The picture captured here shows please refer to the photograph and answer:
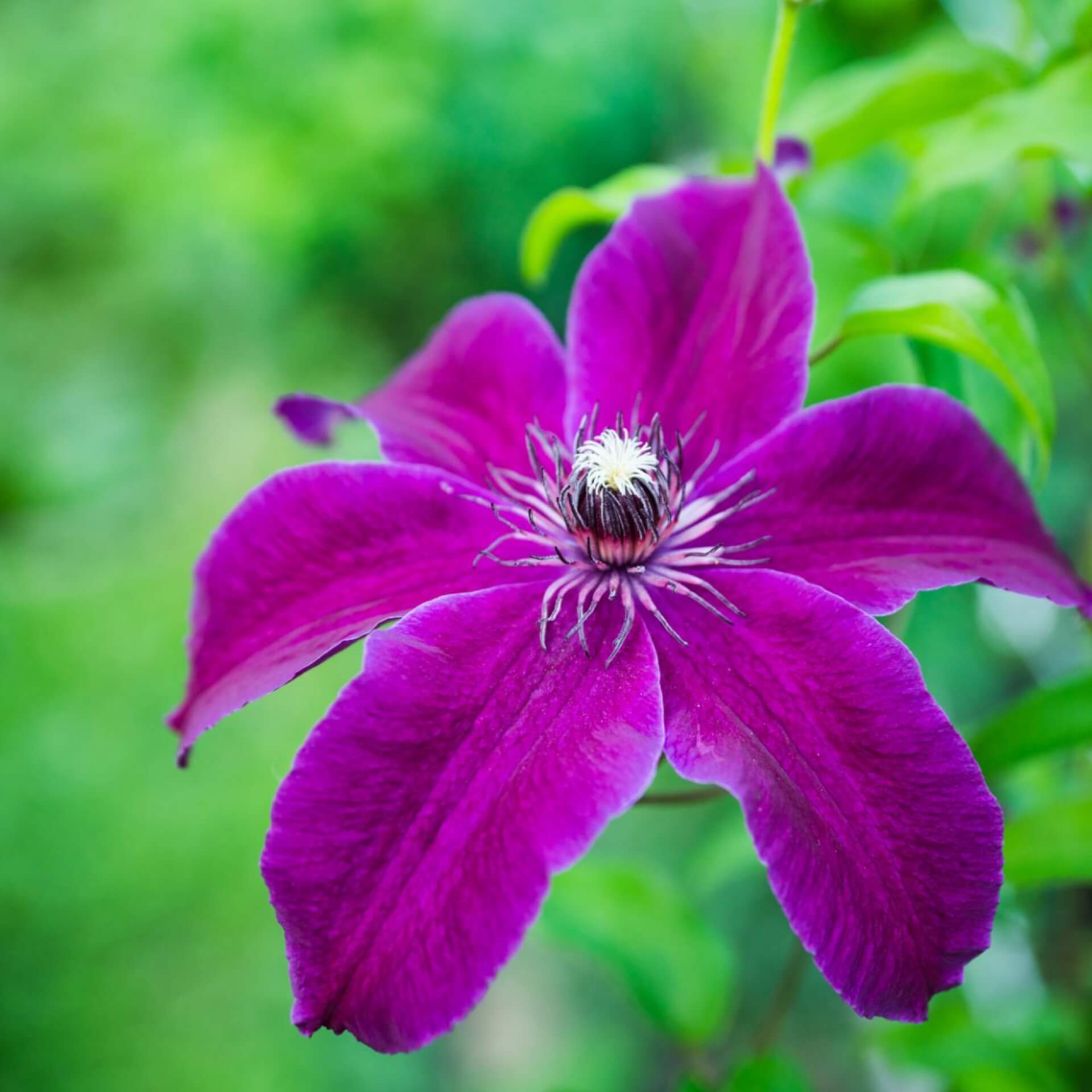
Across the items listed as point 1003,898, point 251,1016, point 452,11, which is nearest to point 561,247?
point 452,11

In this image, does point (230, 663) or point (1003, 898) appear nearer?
point (230, 663)

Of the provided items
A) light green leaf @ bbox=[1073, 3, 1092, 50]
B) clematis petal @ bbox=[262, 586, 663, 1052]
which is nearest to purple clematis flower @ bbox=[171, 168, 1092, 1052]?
clematis petal @ bbox=[262, 586, 663, 1052]

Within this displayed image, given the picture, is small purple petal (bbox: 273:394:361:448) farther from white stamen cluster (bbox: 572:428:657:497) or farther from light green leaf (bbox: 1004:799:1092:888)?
light green leaf (bbox: 1004:799:1092:888)

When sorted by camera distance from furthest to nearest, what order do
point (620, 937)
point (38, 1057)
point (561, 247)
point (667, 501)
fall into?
point (561, 247), point (38, 1057), point (620, 937), point (667, 501)

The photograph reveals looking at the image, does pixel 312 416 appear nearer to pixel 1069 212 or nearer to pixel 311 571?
pixel 311 571

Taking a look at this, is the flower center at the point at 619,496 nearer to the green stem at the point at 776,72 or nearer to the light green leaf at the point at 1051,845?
the green stem at the point at 776,72

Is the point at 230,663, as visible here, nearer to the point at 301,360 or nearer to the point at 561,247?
the point at 301,360

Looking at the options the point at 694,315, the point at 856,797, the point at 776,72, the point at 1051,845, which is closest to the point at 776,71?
the point at 776,72

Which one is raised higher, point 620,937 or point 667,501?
point 667,501

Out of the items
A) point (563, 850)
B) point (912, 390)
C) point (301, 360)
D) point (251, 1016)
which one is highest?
point (912, 390)
